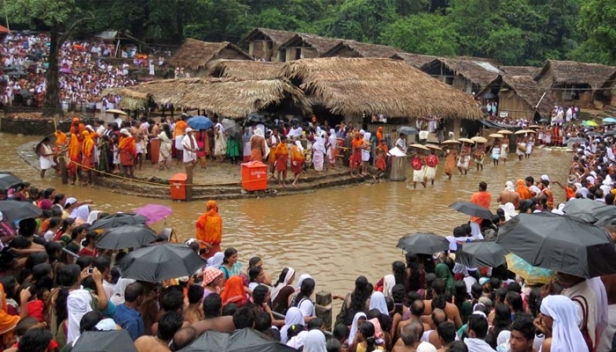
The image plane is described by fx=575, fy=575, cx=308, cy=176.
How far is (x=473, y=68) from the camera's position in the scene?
3584 cm

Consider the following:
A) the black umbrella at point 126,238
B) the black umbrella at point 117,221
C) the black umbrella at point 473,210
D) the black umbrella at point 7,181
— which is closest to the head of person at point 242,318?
the black umbrella at point 126,238

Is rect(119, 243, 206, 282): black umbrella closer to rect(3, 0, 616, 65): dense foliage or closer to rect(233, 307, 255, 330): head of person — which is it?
rect(233, 307, 255, 330): head of person

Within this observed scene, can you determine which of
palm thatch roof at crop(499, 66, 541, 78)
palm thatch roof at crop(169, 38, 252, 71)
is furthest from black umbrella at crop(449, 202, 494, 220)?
palm thatch roof at crop(499, 66, 541, 78)

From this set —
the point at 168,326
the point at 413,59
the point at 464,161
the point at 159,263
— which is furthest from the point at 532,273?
the point at 413,59

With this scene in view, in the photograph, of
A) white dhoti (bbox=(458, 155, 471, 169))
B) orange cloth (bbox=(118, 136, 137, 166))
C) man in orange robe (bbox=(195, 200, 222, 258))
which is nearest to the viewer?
man in orange robe (bbox=(195, 200, 222, 258))

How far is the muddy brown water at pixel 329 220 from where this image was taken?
10570 millimetres

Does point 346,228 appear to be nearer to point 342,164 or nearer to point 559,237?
point 342,164

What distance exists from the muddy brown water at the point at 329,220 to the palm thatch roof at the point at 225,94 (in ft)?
13.4

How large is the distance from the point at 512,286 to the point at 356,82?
16.2 metres

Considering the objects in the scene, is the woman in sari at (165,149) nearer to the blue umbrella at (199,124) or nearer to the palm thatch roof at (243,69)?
the blue umbrella at (199,124)

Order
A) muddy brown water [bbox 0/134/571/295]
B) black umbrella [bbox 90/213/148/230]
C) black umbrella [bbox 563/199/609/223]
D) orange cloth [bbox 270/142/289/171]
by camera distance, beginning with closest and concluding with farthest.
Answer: black umbrella [bbox 90/213/148/230], black umbrella [bbox 563/199/609/223], muddy brown water [bbox 0/134/571/295], orange cloth [bbox 270/142/289/171]

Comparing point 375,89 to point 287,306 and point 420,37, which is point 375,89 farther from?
point 420,37

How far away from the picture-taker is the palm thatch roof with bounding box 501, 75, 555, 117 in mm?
32438

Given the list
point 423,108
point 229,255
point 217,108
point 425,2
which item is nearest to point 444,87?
point 423,108
